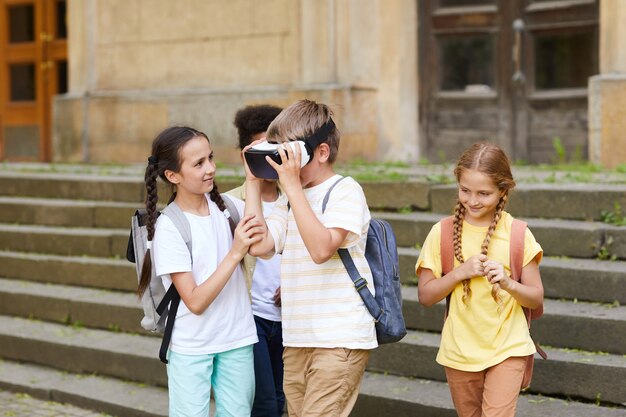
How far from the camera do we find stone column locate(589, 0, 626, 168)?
28.6 ft

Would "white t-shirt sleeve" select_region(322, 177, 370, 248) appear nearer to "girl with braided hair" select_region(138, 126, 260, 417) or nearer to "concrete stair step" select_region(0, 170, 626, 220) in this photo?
"girl with braided hair" select_region(138, 126, 260, 417)

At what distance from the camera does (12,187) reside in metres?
9.70

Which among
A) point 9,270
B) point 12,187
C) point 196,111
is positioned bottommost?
point 9,270

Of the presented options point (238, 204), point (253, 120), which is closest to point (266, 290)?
point (238, 204)

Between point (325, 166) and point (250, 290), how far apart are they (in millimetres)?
832

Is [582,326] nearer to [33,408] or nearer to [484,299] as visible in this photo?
[484,299]

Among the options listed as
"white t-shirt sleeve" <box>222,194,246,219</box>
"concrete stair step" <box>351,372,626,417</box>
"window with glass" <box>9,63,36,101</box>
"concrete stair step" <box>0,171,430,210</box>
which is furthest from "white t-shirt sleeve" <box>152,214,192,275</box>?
"window with glass" <box>9,63,36,101</box>

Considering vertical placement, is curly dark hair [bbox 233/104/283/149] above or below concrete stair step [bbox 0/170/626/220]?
above

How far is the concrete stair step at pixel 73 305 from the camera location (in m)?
7.23

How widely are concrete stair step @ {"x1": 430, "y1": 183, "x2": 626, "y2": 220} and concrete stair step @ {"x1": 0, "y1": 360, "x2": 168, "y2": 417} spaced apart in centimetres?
255

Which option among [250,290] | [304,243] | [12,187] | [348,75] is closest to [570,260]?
[250,290]

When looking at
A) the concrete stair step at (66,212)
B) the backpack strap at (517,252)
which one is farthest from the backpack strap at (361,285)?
the concrete stair step at (66,212)

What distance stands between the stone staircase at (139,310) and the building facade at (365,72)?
2112mm

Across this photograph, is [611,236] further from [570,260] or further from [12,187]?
[12,187]
